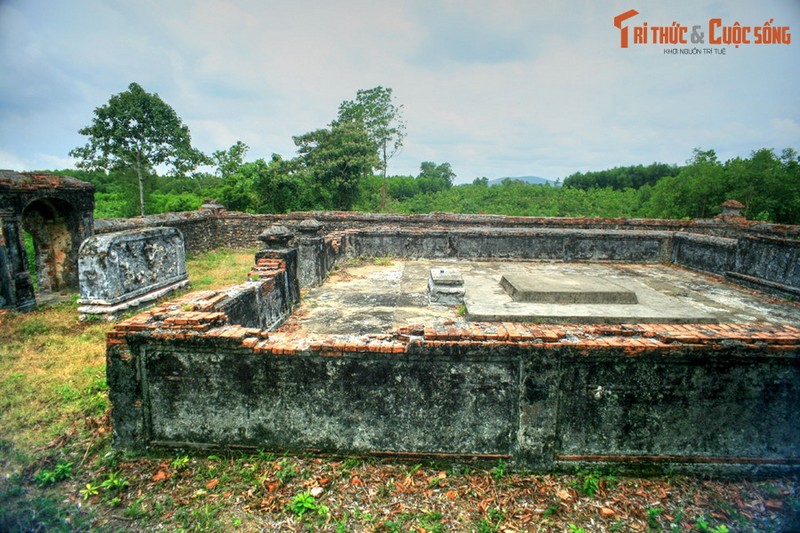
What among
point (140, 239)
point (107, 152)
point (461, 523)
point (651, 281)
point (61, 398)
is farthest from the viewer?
point (107, 152)

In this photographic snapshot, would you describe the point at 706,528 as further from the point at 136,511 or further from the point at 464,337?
the point at 136,511

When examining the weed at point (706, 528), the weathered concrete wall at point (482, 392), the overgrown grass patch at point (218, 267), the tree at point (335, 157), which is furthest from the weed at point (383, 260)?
the tree at point (335, 157)

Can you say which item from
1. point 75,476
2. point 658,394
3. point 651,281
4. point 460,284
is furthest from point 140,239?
point 651,281

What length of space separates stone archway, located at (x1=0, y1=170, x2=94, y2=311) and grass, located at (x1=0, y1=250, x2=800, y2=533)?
5337mm

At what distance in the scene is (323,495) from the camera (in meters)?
3.22

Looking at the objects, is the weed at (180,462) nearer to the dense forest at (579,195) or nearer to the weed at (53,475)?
the weed at (53,475)

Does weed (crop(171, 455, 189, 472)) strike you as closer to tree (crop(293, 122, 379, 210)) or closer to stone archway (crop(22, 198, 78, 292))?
stone archway (crop(22, 198, 78, 292))

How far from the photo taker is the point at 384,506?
3119mm

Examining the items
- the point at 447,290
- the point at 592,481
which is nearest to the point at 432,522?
the point at 592,481

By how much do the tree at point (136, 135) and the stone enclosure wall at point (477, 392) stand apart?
2205 centimetres

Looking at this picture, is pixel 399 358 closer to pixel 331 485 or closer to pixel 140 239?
pixel 331 485

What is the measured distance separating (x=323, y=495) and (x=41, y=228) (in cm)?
1019

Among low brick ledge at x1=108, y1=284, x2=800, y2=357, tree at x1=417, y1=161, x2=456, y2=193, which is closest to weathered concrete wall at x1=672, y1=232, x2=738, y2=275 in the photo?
low brick ledge at x1=108, y1=284, x2=800, y2=357

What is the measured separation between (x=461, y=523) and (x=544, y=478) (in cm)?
91
